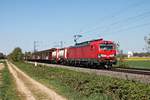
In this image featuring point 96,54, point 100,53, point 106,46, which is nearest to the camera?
point 100,53

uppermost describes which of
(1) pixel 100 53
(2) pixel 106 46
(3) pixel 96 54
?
(2) pixel 106 46

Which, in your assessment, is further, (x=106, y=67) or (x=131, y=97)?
(x=106, y=67)

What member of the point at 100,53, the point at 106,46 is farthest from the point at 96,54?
the point at 106,46

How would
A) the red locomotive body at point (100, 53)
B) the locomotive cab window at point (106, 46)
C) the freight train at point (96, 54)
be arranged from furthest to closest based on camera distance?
the locomotive cab window at point (106, 46)
the freight train at point (96, 54)
the red locomotive body at point (100, 53)

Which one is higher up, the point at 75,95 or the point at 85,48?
the point at 85,48

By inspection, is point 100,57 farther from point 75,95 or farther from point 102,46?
point 75,95

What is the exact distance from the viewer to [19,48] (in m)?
133

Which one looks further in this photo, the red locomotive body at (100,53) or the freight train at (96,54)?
the freight train at (96,54)

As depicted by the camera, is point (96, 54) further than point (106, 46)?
No

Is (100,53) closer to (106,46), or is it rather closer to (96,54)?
(96,54)

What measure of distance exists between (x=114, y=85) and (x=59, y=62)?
60.2 metres

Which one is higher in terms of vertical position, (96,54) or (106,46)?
(106,46)

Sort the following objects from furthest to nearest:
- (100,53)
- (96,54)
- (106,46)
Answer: (106,46)
(96,54)
(100,53)

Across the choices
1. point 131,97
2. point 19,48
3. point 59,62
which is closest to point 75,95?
point 131,97
